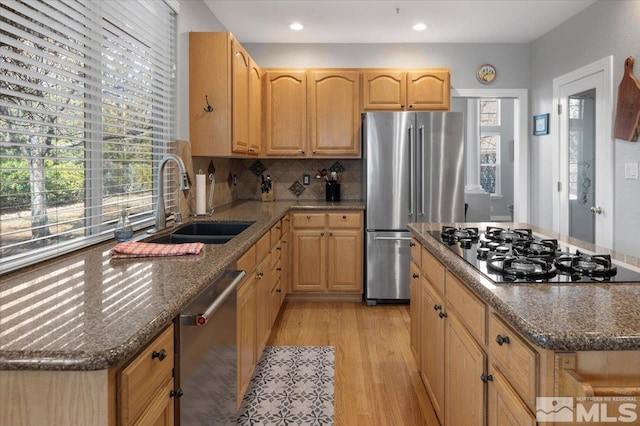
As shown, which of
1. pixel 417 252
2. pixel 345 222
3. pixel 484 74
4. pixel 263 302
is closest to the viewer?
pixel 417 252

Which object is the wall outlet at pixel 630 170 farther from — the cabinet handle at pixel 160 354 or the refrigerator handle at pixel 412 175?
the cabinet handle at pixel 160 354

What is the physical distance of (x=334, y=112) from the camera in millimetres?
4699

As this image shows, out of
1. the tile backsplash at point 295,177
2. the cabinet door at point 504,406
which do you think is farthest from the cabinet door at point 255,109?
the cabinet door at point 504,406

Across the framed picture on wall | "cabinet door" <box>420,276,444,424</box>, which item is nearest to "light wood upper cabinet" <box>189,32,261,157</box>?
"cabinet door" <box>420,276,444,424</box>

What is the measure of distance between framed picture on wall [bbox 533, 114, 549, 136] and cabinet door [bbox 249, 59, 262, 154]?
9.44 feet

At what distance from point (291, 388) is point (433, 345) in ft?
3.09

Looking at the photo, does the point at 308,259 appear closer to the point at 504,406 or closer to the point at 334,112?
the point at 334,112

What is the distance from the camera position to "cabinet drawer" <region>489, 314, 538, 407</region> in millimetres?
1108

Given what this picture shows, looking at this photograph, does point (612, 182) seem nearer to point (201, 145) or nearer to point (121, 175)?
point (201, 145)

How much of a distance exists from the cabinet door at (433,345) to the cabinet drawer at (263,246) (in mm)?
969

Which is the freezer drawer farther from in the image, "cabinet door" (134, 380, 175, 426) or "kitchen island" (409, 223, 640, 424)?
"cabinet door" (134, 380, 175, 426)

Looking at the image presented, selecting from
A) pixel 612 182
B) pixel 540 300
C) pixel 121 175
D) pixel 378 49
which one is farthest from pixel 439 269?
pixel 378 49

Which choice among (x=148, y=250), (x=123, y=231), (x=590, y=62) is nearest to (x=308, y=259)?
(x=123, y=231)

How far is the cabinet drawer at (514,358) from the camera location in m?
1.11
